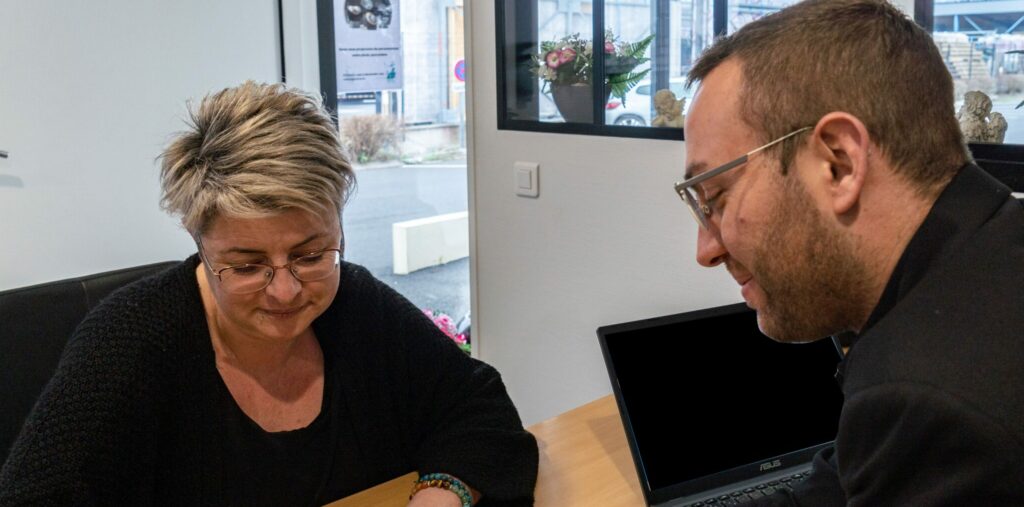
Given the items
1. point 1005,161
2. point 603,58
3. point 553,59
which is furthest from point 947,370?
point 553,59

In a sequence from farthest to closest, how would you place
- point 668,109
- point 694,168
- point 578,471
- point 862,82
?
point 668,109 → point 578,471 → point 694,168 → point 862,82

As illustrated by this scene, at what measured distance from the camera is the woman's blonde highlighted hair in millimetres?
1310

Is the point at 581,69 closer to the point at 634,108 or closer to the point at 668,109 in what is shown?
the point at 634,108

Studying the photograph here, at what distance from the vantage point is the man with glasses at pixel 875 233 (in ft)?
2.43

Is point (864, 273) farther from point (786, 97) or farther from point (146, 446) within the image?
point (146, 446)

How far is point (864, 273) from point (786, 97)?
0.19 metres

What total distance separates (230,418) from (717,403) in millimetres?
771

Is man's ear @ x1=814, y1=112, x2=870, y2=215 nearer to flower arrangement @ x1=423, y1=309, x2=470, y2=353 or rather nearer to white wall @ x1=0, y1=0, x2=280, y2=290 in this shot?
white wall @ x1=0, y1=0, x2=280, y2=290

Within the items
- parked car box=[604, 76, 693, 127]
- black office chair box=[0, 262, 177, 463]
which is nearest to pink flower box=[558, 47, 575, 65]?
parked car box=[604, 76, 693, 127]

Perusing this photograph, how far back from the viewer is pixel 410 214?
3691 mm

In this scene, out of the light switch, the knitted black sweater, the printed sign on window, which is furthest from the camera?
the printed sign on window

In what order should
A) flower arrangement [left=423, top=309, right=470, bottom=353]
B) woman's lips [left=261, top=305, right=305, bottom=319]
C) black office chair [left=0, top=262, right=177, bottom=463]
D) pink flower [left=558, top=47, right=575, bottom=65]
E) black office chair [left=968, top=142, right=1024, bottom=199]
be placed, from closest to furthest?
woman's lips [left=261, top=305, right=305, bottom=319] < black office chair [left=0, top=262, right=177, bottom=463] < black office chair [left=968, top=142, right=1024, bottom=199] < pink flower [left=558, top=47, right=575, bottom=65] < flower arrangement [left=423, top=309, right=470, bottom=353]

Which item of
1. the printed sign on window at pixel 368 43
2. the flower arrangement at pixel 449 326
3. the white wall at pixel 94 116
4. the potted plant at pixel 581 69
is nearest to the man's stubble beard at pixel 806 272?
the potted plant at pixel 581 69

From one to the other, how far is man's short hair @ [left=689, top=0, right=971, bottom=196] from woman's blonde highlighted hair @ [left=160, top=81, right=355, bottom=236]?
0.67 meters
